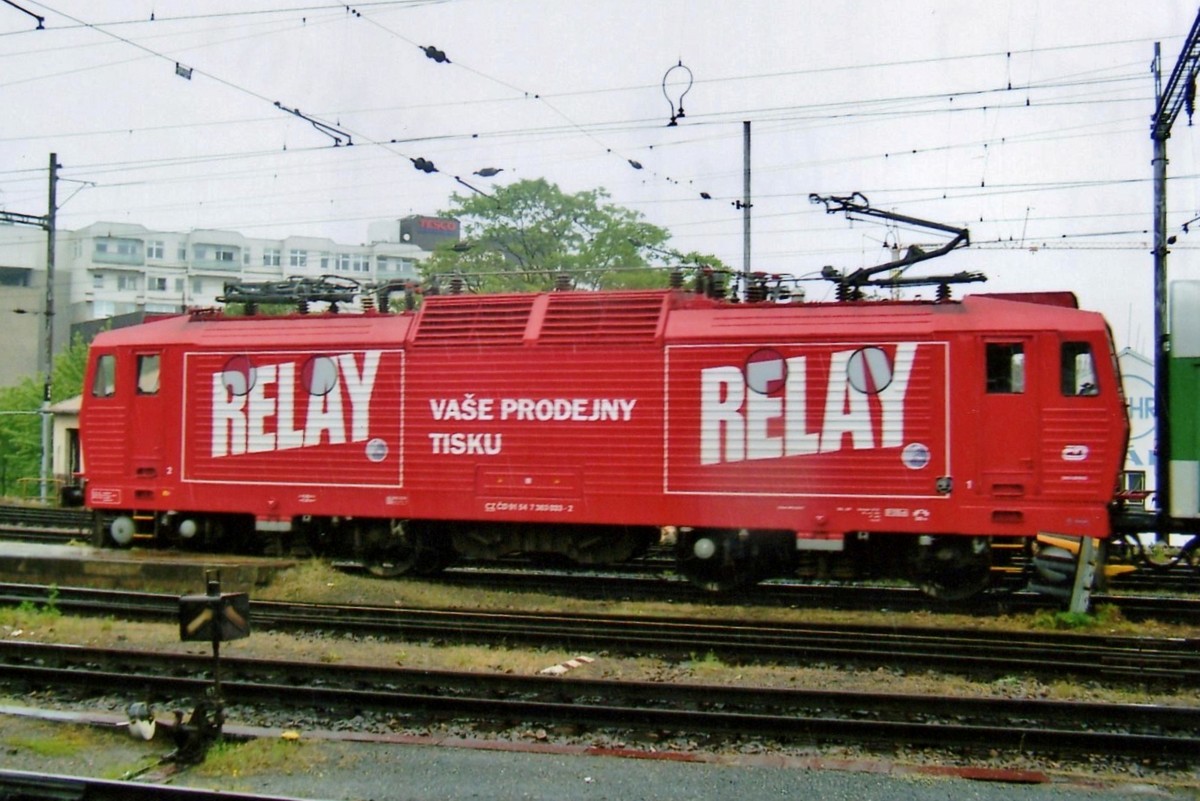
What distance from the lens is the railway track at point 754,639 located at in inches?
411

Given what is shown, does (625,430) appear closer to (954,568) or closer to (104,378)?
(954,568)

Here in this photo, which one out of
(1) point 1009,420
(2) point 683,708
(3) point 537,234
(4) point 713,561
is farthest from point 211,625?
(3) point 537,234

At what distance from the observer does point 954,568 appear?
13820 mm

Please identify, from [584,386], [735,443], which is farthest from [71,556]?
[735,443]

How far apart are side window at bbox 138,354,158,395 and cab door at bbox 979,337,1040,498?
38.4ft

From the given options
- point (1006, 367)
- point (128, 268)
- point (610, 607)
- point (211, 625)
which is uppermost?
point (128, 268)

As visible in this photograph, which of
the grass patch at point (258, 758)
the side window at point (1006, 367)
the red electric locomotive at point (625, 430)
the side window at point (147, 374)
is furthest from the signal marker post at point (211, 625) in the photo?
the side window at point (147, 374)

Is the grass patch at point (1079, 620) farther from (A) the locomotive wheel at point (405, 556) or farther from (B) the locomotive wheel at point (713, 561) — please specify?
(A) the locomotive wheel at point (405, 556)

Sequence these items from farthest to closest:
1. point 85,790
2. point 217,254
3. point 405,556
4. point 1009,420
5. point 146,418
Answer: point 217,254
point 146,418
point 405,556
point 1009,420
point 85,790

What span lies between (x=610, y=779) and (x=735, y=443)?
7146mm

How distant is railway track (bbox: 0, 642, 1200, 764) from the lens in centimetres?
812

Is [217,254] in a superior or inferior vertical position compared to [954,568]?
superior

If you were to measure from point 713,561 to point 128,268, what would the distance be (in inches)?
2329

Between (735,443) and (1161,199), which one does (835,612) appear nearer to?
(735,443)
